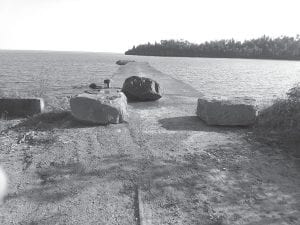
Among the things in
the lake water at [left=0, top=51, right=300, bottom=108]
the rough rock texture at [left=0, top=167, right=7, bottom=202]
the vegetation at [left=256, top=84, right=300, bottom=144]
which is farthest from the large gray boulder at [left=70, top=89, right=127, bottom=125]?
the lake water at [left=0, top=51, right=300, bottom=108]

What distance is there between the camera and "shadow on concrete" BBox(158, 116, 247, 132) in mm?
8727

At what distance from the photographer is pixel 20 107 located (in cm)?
1045

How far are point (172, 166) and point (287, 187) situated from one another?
6.31 feet

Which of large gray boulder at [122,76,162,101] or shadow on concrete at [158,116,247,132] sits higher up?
large gray boulder at [122,76,162,101]

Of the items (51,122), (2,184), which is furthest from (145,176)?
(51,122)

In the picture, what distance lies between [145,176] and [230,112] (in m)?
4.06

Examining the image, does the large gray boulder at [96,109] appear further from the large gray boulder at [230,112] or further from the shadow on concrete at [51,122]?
the large gray boulder at [230,112]

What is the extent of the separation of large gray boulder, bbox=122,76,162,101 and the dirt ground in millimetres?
4308

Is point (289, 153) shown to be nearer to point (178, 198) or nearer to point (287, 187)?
point (287, 187)

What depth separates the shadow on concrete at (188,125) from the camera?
8727 mm

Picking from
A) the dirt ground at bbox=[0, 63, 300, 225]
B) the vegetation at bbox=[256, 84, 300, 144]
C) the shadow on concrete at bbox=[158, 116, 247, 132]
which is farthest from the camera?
the shadow on concrete at bbox=[158, 116, 247, 132]

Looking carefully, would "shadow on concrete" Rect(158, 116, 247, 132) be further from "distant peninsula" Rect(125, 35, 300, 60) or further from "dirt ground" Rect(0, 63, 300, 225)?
"distant peninsula" Rect(125, 35, 300, 60)

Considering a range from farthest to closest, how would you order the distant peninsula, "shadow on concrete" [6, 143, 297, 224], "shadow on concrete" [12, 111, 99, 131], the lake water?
the distant peninsula → the lake water → "shadow on concrete" [12, 111, 99, 131] → "shadow on concrete" [6, 143, 297, 224]

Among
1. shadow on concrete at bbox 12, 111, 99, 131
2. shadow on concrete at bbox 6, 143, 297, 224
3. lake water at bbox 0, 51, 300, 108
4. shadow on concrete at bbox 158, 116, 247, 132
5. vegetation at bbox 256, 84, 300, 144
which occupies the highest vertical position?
vegetation at bbox 256, 84, 300, 144
